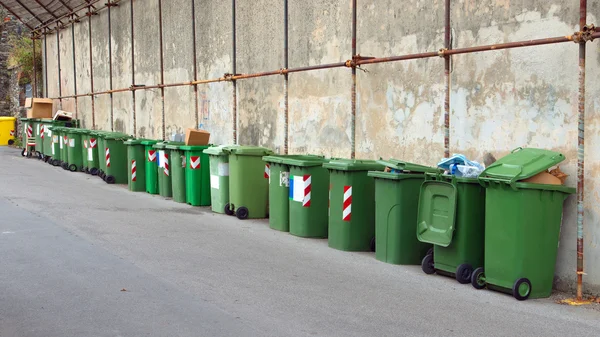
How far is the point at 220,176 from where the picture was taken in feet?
39.3

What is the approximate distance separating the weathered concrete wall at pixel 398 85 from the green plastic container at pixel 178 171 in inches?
53.2

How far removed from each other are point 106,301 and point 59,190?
917cm

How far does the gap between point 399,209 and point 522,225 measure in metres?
1.69

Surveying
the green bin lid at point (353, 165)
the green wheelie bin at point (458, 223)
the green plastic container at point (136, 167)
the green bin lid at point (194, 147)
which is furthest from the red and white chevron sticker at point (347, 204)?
the green plastic container at point (136, 167)

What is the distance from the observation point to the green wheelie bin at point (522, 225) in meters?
6.69

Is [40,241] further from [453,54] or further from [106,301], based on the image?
[453,54]

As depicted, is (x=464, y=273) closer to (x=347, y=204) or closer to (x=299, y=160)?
(x=347, y=204)

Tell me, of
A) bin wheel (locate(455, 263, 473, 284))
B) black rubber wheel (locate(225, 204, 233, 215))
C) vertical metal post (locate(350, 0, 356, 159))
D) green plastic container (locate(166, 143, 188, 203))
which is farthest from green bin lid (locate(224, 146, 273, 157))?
bin wheel (locate(455, 263, 473, 284))

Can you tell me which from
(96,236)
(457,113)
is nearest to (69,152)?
(96,236)

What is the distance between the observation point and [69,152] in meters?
20.1

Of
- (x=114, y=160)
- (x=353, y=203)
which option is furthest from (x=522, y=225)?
(x=114, y=160)

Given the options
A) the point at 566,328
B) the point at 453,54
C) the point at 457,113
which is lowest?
the point at 566,328

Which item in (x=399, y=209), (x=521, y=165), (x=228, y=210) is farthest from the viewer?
(x=228, y=210)

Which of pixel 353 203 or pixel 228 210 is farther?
pixel 228 210
